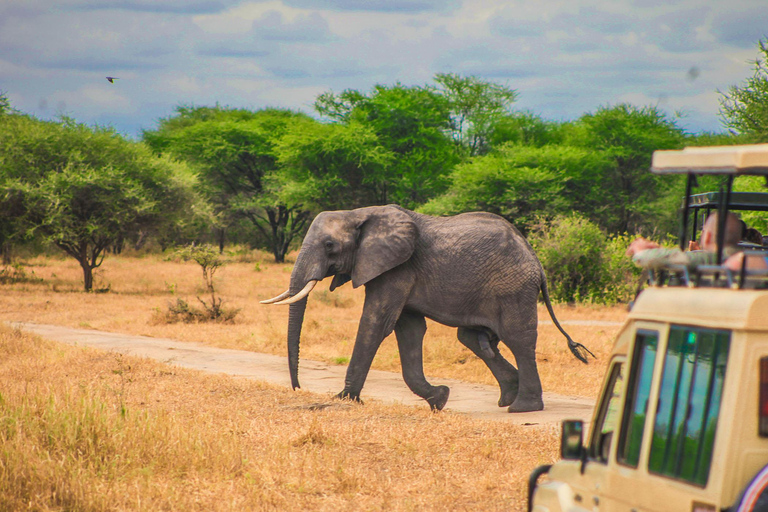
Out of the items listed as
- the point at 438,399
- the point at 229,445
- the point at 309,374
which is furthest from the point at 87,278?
the point at 229,445

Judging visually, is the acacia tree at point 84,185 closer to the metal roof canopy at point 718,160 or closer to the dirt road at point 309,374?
the dirt road at point 309,374

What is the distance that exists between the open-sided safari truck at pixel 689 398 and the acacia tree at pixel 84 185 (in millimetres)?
23896

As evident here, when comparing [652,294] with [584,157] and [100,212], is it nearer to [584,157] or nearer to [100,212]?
[100,212]

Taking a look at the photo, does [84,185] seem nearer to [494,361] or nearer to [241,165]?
[494,361]

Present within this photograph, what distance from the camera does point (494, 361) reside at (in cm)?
999

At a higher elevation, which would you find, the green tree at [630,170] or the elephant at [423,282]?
the green tree at [630,170]

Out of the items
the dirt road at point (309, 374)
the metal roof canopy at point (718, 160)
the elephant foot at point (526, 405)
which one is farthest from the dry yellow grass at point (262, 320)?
the metal roof canopy at point (718, 160)

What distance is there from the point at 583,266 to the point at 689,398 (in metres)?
20.8

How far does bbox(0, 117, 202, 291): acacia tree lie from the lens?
25.3 m

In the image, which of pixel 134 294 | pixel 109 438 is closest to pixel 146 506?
pixel 109 438

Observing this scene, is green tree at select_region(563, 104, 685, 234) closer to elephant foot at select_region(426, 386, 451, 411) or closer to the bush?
the bush

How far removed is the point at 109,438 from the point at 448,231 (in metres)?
4.92

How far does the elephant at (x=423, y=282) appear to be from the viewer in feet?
31.1

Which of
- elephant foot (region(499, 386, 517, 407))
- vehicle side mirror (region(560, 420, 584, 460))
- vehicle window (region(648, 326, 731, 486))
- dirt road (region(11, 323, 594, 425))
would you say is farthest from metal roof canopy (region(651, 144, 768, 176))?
elephant foot (region(499, 386, 517, 407))
